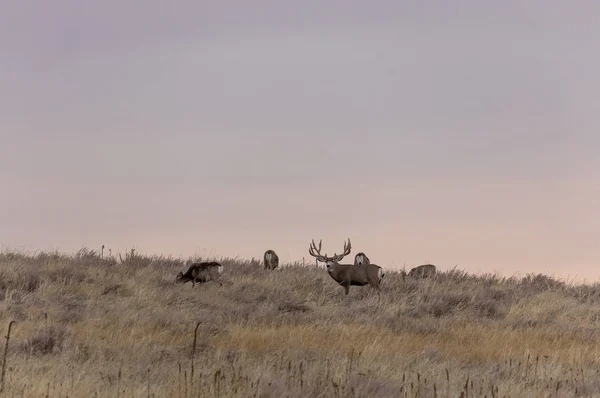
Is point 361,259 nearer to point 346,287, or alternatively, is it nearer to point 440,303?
point 346,287

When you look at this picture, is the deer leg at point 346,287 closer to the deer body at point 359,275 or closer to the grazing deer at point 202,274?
the deer body at point 359,275

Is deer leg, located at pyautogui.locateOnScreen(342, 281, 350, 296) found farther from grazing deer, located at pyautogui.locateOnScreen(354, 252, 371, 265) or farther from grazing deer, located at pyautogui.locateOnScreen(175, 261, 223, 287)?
grazing deer, located at pyautogui.locateOnScreen(354, 252, 371, 265)

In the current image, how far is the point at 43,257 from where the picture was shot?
23.6 m

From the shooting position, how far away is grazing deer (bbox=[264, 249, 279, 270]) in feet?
85.1

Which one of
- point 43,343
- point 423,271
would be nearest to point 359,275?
point 423,271

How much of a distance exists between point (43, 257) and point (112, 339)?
12.7 metres

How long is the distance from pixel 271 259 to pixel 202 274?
512 centimetres

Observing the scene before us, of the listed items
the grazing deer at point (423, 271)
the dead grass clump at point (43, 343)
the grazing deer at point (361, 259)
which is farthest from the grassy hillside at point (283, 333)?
the grazing deer at point (361, 259)

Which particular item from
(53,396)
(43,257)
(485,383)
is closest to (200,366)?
(53,396)

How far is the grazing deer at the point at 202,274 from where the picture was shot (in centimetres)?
2133

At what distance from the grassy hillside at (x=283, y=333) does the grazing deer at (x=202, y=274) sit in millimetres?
479

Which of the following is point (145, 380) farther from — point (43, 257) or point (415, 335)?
point (43, 257)

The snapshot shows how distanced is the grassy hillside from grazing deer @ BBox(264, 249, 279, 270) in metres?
0.52

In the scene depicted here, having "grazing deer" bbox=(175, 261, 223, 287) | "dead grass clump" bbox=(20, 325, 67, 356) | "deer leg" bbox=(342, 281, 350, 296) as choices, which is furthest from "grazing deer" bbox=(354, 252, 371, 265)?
"dead grass clump" bbox=(20, 325, 67, 356)
